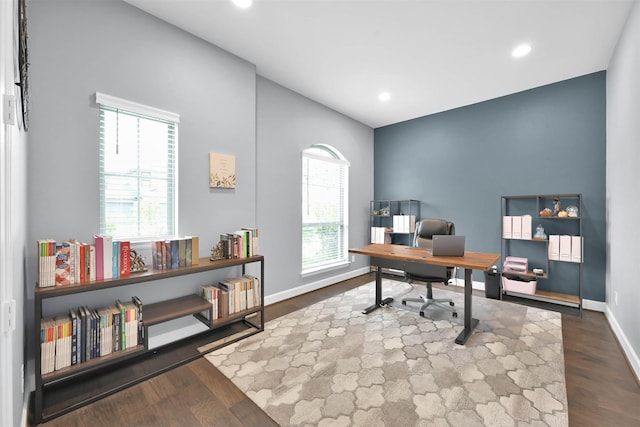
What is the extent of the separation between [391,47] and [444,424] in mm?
3195

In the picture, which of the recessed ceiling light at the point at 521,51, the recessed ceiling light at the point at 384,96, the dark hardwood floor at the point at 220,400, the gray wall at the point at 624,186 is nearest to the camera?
the dark hardwood floor at the point at 220,400

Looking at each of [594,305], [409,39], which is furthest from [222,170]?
[594,305]

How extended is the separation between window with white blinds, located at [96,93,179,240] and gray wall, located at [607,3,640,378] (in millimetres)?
3872

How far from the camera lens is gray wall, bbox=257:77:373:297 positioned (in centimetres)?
350

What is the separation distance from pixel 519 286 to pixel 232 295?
3.59m

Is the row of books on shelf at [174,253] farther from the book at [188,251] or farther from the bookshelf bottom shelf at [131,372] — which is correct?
the bookshelf bottom shelf at [131,372]

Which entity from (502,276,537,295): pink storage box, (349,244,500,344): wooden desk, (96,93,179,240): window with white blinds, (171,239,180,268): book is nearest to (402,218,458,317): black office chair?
(349,244,500,344): wooden desk

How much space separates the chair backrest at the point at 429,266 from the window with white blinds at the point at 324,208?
4.99ft

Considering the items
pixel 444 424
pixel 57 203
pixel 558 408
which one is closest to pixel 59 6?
pixel 57 203

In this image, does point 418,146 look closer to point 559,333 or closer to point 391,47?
point 391,47

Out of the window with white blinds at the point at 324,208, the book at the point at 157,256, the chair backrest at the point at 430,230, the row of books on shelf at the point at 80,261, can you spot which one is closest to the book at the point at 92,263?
the row of books on shelf at the point at 80,261

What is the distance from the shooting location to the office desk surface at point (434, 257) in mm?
2404

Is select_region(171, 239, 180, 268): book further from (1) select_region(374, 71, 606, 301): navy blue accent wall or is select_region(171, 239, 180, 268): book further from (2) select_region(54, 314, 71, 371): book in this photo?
(1) select_region(374, 71, 606, 301): navy blue accent wall

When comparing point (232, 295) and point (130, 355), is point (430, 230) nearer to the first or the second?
point (232, 295)
